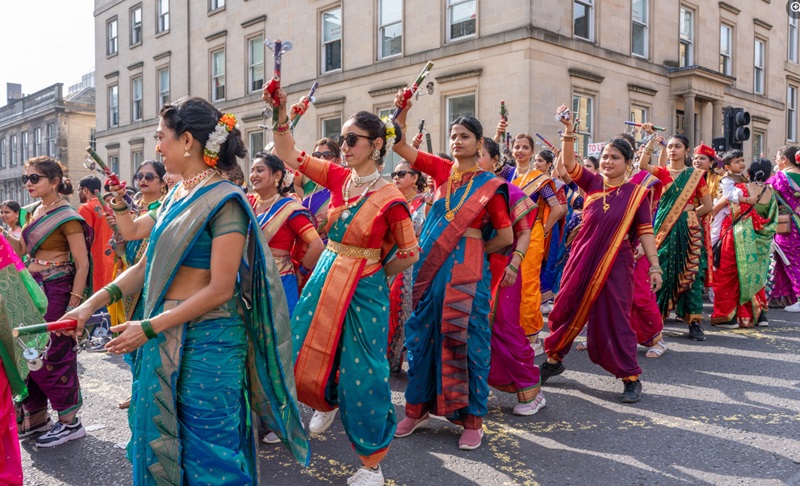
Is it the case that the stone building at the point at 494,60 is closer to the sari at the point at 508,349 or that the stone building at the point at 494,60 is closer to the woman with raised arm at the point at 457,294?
the sari at the point at 508,349

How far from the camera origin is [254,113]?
21.2 m

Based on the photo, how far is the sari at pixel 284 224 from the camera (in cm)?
433

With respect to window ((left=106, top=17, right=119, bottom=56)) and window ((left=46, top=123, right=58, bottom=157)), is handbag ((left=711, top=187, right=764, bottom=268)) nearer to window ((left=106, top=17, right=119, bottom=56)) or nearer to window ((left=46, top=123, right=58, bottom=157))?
window ((left=106, top=17, right=119, bottom=56))

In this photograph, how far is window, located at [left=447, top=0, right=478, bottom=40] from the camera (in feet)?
51.5

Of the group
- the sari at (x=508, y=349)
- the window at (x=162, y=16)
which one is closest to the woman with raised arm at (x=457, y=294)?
the sari at (x=508, y=349)

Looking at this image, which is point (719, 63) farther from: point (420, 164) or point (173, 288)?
point (173, 288)

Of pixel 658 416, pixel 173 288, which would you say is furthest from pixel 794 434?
pixel 173 288

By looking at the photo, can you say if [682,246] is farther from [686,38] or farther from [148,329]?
[686,38]

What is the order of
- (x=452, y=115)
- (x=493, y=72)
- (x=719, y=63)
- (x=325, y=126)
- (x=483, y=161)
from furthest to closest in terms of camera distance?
(x=719, y=63), (x=325, y=126), (x=452, y=115), (x=493, y=72), (x=483, y=161)

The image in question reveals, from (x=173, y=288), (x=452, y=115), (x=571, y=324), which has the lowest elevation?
(x=571, y=324)

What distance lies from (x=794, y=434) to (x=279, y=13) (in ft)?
62.2

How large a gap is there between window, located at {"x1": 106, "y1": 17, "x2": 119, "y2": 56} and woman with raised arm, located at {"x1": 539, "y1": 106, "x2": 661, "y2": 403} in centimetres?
2771

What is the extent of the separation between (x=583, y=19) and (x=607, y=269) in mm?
12863

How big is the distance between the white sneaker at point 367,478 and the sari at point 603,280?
2.22 m
